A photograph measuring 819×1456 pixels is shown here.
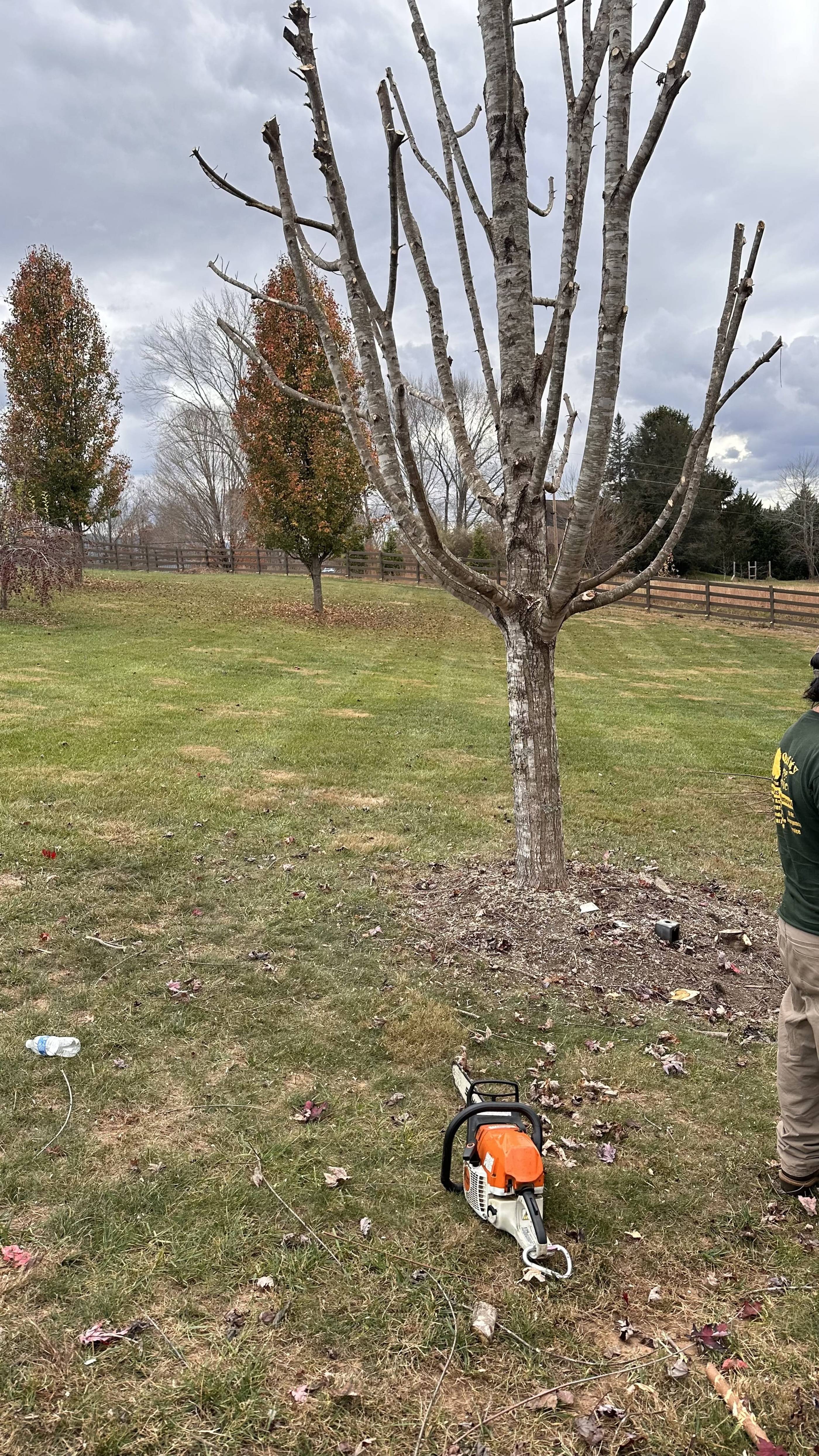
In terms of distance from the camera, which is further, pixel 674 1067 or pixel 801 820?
pixel 674 1067

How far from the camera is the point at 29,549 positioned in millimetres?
16891

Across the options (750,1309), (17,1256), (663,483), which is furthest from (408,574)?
(750,1309)

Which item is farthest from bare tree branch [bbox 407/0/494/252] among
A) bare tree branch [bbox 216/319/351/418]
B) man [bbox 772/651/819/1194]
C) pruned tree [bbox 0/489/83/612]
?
pruned tree [bbox 0/489/83/612]

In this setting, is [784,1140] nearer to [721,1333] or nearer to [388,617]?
[721,1333]

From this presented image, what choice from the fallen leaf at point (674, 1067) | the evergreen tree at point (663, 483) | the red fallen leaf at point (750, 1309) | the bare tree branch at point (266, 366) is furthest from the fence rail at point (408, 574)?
the red fallen leaf at point (750, 1309)

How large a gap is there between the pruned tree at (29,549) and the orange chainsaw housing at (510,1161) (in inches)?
665

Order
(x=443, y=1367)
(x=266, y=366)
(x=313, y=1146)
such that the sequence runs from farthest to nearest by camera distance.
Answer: (x=266, y=366) → (x=313, y=1146) → (x=443, y=1367)

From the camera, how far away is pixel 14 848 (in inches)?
249

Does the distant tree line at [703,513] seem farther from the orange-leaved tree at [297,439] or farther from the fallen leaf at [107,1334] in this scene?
the fallen leaf at [107,1334]

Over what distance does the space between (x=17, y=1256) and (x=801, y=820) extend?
331cm

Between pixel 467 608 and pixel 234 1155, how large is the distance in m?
25.6

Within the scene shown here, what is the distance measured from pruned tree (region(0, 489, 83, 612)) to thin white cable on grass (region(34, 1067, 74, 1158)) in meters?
15.4

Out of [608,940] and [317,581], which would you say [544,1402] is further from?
[317,581]

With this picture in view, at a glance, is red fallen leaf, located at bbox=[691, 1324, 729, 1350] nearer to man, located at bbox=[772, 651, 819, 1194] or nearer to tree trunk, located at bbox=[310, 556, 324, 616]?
man, located at bbox=[772, 651, 819, 1194]
